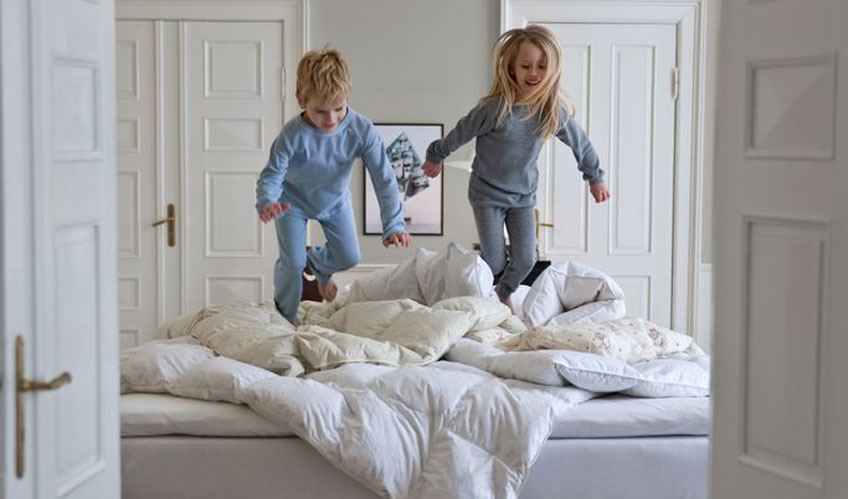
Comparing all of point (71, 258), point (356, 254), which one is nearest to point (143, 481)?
point (71, 258)

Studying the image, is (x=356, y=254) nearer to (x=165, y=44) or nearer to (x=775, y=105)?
(x=165, y=44)

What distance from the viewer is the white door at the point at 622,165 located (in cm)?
730

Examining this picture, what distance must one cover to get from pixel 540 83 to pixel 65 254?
2795mm

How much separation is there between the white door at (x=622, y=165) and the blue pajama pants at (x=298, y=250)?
2.27 metres

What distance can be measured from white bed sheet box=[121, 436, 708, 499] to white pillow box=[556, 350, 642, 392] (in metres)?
0.20

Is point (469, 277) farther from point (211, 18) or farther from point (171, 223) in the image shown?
point (211, 18)

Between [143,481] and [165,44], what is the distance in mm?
3968

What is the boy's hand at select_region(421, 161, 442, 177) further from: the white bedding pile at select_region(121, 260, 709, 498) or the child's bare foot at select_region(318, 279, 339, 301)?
the child's bare foot at select_region(318, 279, 339, 301)

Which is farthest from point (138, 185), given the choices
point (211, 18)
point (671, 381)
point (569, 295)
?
point (671, 381)

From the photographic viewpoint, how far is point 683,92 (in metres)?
7.32

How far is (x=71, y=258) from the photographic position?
246cm

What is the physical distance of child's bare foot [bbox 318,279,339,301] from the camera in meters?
5.43

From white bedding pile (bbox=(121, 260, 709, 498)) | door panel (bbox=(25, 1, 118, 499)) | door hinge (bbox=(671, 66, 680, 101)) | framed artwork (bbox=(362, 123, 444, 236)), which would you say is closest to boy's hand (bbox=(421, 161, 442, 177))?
white bedding pile (bbox=(121, 260, 709, 498))

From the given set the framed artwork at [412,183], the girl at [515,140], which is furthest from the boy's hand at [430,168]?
the framed artwork at [412,183]
